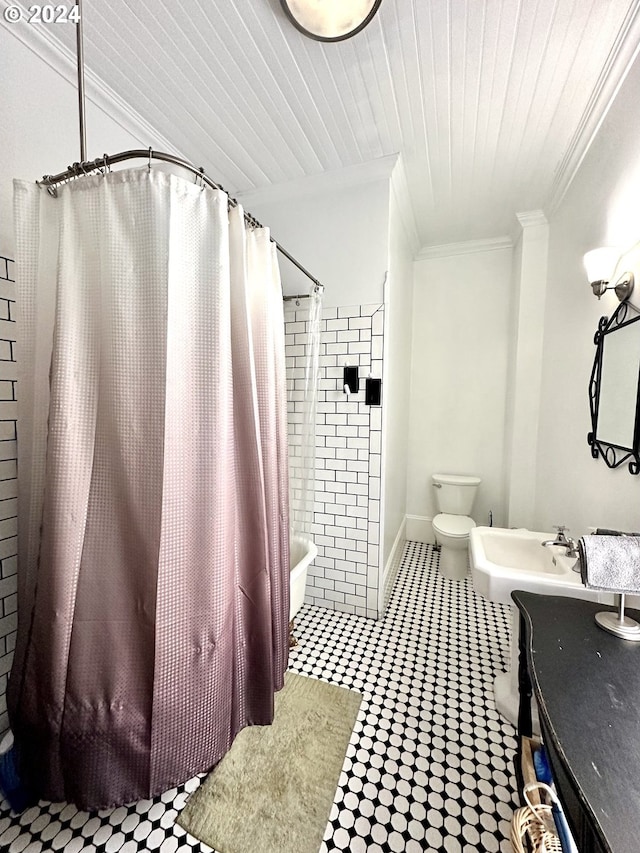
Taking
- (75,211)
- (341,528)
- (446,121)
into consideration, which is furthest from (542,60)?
(341,528)

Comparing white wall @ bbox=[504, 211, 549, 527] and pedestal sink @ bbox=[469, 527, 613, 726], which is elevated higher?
white wall @ bbox=[504, 211, 549, 527]

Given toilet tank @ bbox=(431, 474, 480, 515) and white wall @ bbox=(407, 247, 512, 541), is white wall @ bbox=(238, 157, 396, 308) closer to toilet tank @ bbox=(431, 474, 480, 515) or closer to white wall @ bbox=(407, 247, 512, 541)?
white wall @ bbox=(407, 247, 512, 541)

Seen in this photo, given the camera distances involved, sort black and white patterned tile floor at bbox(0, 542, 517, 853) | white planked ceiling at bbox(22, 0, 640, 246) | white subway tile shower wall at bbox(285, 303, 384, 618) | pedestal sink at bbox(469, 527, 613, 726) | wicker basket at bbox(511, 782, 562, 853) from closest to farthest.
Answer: wicker basket at bbox(511, 782, 562, 853)
black and white patterned tile floor at bbox(0, 542, 517, 853)
white planked ceiling at bbox(22, 0, 640, 246)
pedestal sink at bbox(469, 527, 613, 726)
white subway tile shower wall at bbox(285, 303, 384, 618)

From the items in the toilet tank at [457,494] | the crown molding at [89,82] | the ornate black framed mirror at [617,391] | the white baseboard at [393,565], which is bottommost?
the white baseboard at [393,565]

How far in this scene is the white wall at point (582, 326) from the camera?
1346 mm

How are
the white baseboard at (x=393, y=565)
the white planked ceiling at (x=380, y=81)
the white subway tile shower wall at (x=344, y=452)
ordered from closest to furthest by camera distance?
the white planked ceiling at (x=380, y=81), the white subway tile shower wall at (x=344, y=452), the white baseboard at (x=393, y=565)

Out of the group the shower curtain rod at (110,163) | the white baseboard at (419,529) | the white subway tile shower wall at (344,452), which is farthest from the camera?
the white baseboard at (419,529)

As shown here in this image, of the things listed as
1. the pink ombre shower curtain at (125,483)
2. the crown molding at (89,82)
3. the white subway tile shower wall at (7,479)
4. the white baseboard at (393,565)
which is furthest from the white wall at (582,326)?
the white subway tile shower wall at (7,479)

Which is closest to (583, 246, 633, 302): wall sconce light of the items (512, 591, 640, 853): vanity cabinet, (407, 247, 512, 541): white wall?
(512, 591, 640, 853): vanity cabinet

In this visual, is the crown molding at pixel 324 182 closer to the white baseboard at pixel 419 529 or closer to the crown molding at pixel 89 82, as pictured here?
the crown molding at pixel 89 82

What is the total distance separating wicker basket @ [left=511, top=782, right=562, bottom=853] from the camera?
2.47 feet

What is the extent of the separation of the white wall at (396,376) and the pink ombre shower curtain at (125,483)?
4.40 feet

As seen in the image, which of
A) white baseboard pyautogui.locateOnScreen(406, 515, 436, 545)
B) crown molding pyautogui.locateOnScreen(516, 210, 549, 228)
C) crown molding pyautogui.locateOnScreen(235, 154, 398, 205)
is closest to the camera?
crown molding pyautogui.locateOnScreen(235, 154, 398, 205)

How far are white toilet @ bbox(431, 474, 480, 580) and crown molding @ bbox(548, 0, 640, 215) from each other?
2.18 m
